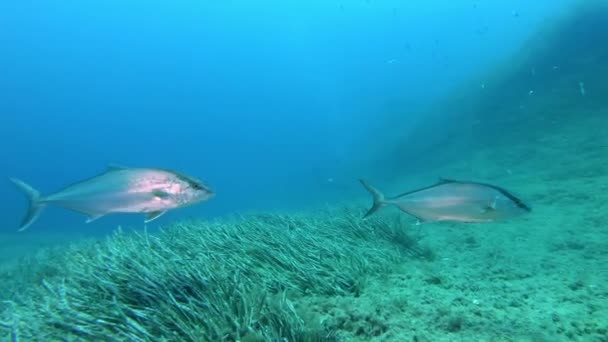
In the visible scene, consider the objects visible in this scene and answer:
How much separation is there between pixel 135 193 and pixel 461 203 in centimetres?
383

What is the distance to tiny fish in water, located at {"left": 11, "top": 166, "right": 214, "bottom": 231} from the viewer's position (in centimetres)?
429

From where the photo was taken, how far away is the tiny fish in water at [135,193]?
14.1 ft

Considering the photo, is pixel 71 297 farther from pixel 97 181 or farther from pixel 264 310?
pixel 264 310

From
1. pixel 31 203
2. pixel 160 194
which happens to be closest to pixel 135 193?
pixel 160 194

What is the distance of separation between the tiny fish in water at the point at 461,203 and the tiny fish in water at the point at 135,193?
252 centimetres

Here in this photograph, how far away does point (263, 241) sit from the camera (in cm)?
653

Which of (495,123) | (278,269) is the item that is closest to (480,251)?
(278,269)

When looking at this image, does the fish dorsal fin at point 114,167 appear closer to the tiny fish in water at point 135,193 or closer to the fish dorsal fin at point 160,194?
the tiny fish in water at point 135,193

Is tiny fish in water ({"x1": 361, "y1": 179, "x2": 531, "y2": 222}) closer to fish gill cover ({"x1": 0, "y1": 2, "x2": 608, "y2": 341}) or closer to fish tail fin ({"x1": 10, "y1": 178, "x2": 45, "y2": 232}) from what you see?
fish gill cover ({"x1": 0, "y1": 2, "x2": 608, "y2": 341})

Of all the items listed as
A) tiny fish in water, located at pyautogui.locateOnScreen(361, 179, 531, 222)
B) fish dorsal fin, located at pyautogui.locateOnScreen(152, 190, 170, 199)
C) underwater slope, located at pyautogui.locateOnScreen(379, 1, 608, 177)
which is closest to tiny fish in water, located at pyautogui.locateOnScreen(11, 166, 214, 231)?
fish dorsal fin, located at pyautogui.locateOnScreen(152, 190, 170, 199)

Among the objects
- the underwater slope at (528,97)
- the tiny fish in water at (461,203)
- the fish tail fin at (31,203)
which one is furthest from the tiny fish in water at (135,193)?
the underwater slope at (528,97)

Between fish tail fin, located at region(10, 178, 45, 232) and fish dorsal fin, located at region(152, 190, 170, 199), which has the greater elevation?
fish tail fin, located at region(10, 178, 45, 232)

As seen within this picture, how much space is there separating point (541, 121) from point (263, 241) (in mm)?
17526

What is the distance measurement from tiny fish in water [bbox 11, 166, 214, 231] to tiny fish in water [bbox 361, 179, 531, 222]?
2.52 metres
